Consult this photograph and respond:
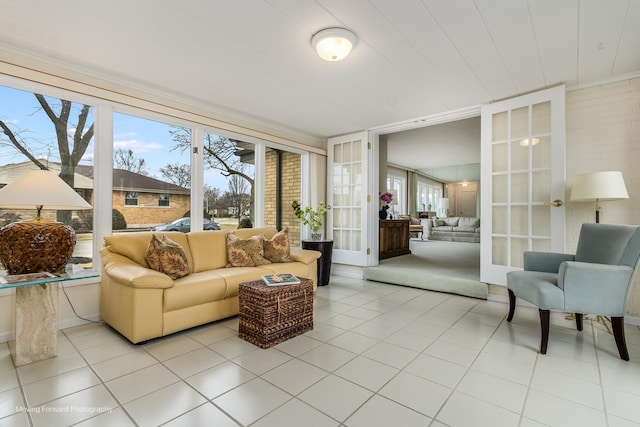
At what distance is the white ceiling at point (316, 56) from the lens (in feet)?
6.44

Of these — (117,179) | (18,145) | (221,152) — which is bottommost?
(117,179)

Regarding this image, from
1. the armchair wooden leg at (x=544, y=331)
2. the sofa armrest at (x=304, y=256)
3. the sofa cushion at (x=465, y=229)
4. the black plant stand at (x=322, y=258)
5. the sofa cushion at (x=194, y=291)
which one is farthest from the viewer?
the sofa cushion at (x=465, y=229)

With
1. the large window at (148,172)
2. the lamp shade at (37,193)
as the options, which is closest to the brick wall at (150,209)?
the large window at (148,172)

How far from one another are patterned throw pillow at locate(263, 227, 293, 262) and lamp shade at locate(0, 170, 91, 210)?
1905mm

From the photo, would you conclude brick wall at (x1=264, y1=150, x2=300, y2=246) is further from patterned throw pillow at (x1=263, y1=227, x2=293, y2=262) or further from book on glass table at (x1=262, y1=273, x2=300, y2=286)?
book on glass table at (x1=262, y1=273, x2=300, y2=286)

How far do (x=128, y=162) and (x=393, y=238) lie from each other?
4.63 metres

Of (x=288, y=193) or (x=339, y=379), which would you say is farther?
(x=288, y=193)

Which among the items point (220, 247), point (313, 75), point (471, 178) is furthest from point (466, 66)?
point (471, 178)

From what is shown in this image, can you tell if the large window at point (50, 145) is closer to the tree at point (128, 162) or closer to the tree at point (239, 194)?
the tree at point (128, 162)

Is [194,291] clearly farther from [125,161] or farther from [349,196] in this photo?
[349,196]

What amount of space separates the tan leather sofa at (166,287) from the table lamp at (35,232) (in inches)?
16.6

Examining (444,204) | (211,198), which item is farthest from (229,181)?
(444,204)

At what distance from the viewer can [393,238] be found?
6.01 meters

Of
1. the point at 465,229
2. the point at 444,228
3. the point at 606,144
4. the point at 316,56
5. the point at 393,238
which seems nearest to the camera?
the point at 316,56
